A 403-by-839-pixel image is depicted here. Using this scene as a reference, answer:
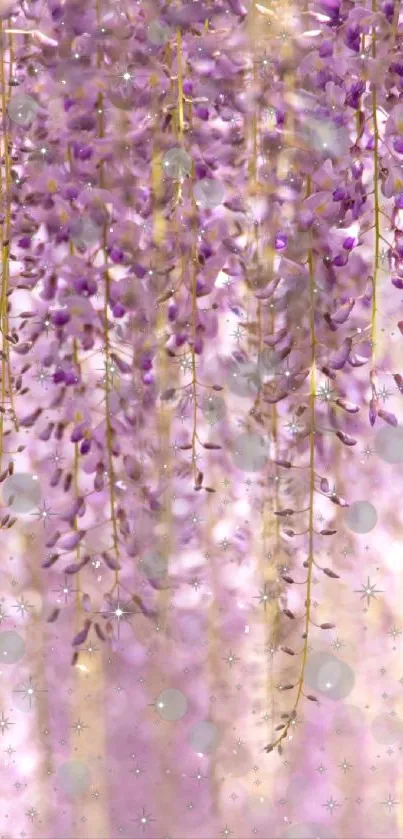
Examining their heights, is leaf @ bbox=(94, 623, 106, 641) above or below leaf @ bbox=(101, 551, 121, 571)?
below

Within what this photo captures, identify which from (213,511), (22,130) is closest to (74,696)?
(213,511)

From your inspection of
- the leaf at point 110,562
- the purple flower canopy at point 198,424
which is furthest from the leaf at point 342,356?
the leaf at point 110,562

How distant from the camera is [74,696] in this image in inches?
53.7

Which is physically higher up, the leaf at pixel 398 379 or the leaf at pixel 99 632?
the leaf at pixel 398 379

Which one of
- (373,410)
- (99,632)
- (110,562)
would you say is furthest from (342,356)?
(99,632)

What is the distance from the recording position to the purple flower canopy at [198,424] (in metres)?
1.24

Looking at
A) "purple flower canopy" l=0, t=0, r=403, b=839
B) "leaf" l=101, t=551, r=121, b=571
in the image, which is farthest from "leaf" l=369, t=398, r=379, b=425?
"leaf" l=101, t=551, r=121, b=571

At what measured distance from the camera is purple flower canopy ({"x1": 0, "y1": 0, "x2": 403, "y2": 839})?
4.07 feet

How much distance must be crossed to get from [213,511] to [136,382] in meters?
0.25

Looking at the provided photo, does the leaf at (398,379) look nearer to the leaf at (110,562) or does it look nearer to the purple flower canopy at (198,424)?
the purple flower canopy at (198,424)

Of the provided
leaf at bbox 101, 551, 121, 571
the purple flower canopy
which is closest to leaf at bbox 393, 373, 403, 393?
the purple flower canopy

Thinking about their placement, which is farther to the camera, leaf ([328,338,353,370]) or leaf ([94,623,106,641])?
leaf ([94,623,106,641])

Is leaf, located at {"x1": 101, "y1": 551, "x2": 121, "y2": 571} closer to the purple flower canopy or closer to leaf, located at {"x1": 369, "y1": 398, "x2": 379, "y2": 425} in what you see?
the purple flower canopy

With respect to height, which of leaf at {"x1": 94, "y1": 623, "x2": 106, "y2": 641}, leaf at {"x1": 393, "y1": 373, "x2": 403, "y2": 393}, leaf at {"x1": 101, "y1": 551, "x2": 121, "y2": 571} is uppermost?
leaf at {"x1": 393, "y1": 373, "x2": 403, "y2": 393}
